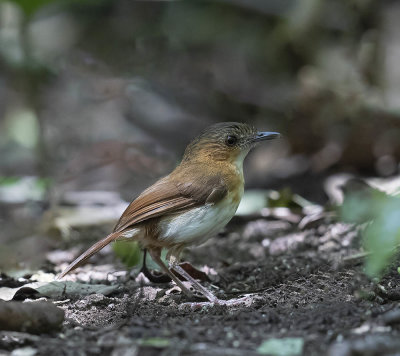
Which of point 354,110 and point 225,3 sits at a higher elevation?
point 225,3

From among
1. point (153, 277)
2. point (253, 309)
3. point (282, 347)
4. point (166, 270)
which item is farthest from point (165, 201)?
point (282, 347)

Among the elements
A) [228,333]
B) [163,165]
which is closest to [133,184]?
[163,165]

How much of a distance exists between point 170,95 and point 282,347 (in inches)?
307

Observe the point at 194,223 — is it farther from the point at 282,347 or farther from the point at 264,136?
the point at 282,347

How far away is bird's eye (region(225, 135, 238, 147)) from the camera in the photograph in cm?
511

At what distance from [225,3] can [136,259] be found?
6.04 metres

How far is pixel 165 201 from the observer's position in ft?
14.7

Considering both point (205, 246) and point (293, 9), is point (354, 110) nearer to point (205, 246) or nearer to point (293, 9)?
point (293, 9)

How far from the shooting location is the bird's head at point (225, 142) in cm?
504

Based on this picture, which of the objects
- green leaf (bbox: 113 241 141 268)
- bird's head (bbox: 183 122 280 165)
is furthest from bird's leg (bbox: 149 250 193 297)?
bird's head (bbox: 183 122 280 165)

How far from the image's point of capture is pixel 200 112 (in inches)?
386

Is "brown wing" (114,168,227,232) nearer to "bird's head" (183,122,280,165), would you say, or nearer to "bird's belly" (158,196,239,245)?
"bird's belly" (158,196,239,245)

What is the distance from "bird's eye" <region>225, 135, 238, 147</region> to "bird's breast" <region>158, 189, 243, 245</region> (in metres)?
0.71

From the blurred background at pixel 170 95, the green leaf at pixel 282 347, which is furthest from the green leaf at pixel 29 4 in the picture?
the green leaf at pixel 282 347
